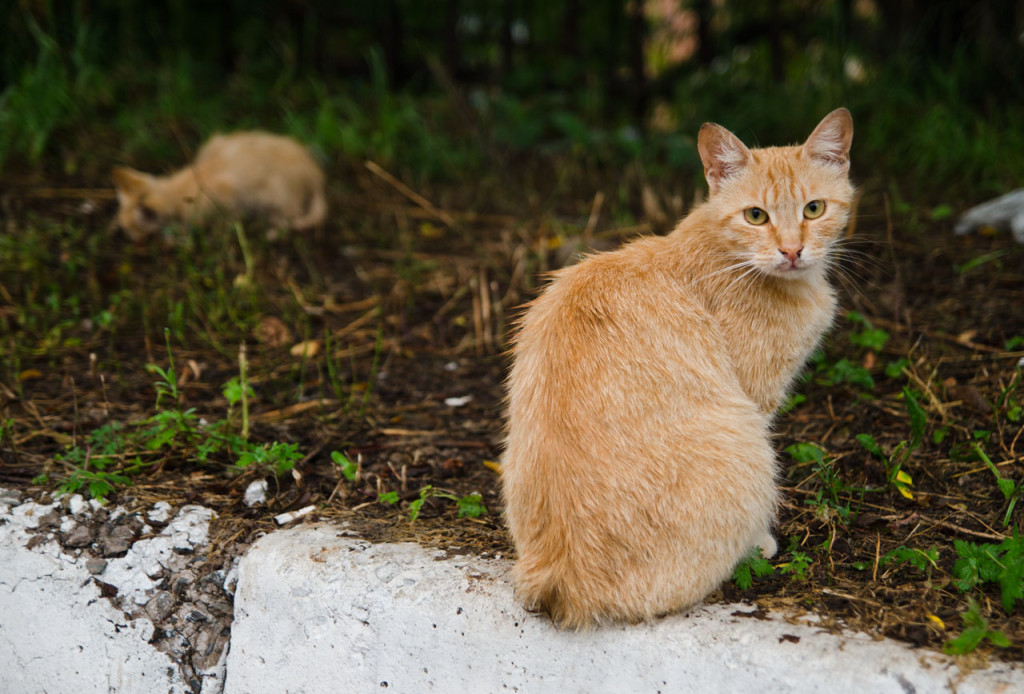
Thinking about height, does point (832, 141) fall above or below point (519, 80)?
below

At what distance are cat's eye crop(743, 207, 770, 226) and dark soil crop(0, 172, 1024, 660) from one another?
55cm

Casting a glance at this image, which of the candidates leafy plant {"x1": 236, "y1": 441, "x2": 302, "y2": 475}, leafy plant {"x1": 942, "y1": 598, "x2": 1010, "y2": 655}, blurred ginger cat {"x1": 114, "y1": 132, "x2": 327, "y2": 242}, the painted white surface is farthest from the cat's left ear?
blurred ginger cat {"x1": 114, "y1": 132, "x2": 327, "y2": 242}

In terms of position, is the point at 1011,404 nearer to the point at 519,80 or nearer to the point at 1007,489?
the point at 1007,489

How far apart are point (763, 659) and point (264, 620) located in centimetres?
141

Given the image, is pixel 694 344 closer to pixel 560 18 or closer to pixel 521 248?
pixel 521 248

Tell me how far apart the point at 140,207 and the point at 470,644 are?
389cm

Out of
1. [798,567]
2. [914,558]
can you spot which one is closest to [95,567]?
[798,567]

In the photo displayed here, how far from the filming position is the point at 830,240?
2.60 m

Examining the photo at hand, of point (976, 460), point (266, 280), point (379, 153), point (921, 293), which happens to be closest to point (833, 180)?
point (976, 460)

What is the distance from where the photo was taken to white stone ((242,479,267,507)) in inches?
114

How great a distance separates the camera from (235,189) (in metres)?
5.38

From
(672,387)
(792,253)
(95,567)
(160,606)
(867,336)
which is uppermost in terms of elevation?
(792,253)

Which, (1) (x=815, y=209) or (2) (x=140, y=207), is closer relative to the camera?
(1) (x=815, y=209)

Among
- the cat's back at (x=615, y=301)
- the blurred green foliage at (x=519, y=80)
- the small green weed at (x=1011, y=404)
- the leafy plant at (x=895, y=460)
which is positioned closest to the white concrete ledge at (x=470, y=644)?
the cat's back at (x=615, y=301)
